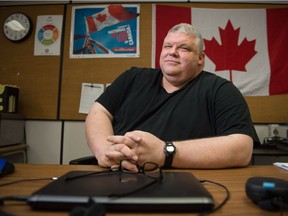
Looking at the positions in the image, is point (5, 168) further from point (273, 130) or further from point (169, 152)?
point (273, 130)

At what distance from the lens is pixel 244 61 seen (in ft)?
6.86

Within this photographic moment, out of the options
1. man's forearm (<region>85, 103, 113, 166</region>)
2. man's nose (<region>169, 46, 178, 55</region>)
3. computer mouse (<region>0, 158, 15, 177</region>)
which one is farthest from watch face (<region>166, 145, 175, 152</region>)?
man's nose (<region>169, 46, 178, 55</region>)

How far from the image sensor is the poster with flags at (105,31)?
2.12 metres

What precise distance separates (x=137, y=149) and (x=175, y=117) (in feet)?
1.37

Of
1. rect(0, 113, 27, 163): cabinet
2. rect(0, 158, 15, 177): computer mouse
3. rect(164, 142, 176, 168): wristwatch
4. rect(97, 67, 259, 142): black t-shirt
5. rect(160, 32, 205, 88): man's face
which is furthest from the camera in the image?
rect(0, 113, 27, 163): cabinet

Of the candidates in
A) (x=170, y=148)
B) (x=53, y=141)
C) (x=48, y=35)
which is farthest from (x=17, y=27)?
(x=170, y=148)

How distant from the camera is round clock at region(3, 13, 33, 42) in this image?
84.7 inches

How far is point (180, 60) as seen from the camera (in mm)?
1168

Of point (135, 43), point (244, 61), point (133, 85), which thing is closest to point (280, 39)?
point (244, 61)

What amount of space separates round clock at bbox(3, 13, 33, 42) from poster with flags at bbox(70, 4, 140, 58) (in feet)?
1.36

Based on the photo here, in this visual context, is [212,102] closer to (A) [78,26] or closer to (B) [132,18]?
(B) [132,18]

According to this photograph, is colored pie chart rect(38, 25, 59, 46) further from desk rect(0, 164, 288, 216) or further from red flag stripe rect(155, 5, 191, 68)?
desk rect(0, 164, 288, 216)

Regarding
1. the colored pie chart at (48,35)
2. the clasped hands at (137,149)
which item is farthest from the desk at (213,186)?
the colored pie chart at (48,35)

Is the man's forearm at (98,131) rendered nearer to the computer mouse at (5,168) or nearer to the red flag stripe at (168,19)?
the computer mouse at (5,168)
